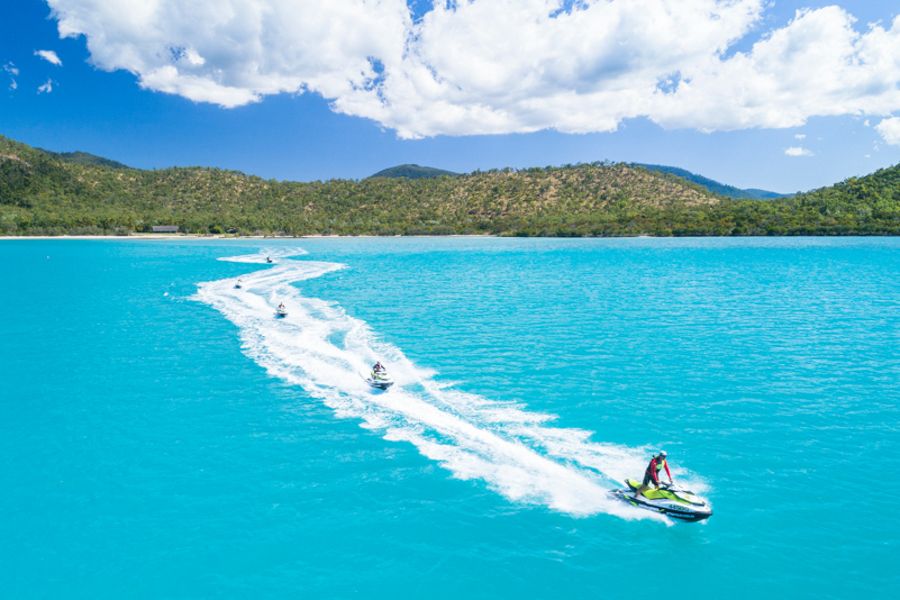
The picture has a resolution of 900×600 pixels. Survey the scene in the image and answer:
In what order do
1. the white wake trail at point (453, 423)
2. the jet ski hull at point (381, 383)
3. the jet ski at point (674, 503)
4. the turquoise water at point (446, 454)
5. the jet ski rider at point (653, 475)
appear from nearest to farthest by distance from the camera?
the turquoise water at point (446, 454) < the jet ski at point (674, 503) < the jet ski rider at point (653, 475) < the white wake trail at point (453, 423) < the jet ski hull at point (381, 383)

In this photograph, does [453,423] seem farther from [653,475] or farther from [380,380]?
[653,475]

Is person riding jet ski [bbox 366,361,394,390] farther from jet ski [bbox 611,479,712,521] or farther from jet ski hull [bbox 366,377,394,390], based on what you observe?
jet ski [bbox 611,479,712,521]

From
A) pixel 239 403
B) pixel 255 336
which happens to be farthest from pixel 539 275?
pixel 239 403

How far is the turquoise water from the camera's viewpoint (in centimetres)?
1772

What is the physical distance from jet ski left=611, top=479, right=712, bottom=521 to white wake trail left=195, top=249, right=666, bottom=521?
363 millimetres

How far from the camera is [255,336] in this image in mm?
47625

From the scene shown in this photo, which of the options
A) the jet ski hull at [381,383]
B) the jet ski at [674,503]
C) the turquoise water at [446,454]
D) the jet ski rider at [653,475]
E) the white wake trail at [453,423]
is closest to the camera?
the turquoise water at [446,454]

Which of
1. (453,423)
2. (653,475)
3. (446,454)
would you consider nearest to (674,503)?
(653,475)

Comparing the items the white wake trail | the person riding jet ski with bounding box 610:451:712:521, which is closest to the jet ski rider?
the person riding jet ski with bounding box 610:451:712:521

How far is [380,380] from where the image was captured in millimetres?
32438

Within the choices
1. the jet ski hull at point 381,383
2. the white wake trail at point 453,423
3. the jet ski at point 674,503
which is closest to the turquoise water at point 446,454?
the white wake trail at point 453,423

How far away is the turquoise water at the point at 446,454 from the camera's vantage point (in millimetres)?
17719

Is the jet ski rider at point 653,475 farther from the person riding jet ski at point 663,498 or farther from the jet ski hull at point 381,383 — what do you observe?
the jet ski hull at point 381,383

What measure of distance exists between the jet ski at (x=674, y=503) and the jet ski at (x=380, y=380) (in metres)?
15.9
